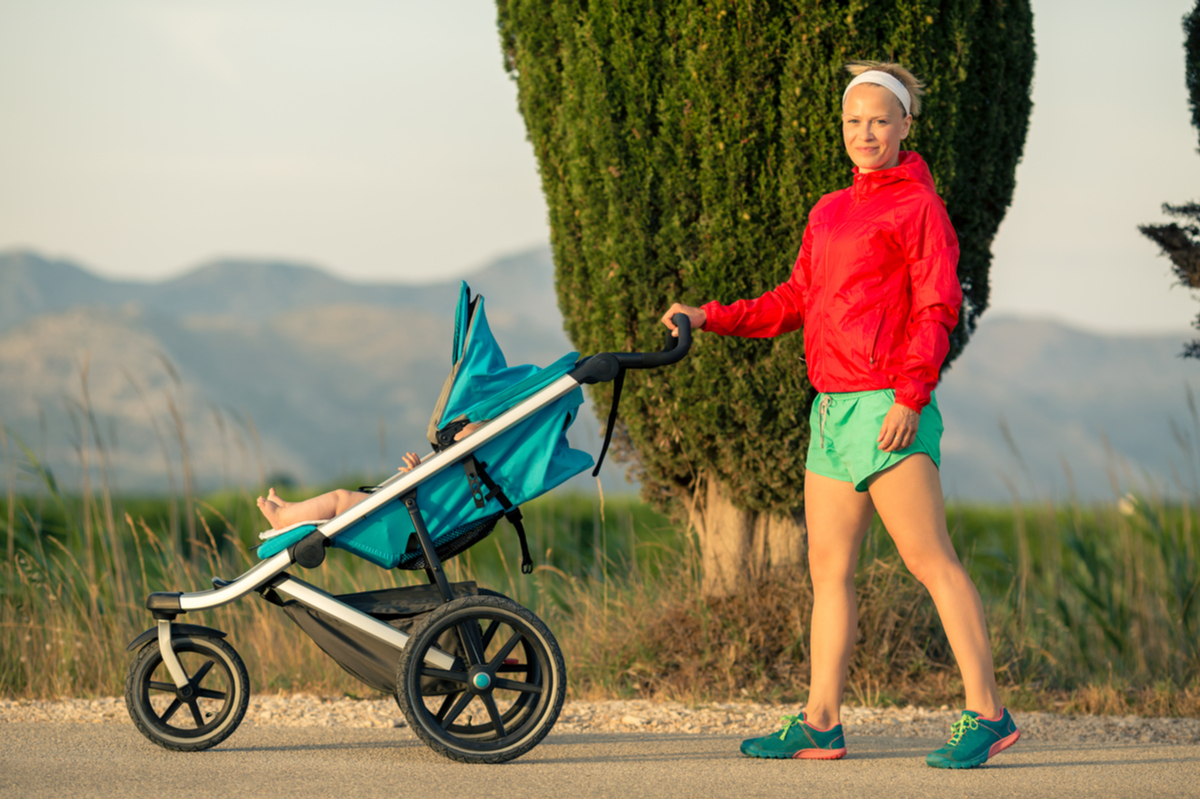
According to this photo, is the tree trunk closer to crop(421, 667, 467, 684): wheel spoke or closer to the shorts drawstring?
the shorts drawstring

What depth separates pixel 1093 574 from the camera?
6176mm

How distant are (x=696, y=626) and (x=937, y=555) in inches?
81.0

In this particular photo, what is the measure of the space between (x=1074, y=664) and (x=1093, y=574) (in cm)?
61

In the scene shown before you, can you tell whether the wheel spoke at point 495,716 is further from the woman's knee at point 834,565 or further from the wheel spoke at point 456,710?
the woman's knee at point 834,565

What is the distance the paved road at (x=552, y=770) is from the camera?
3.05 metres

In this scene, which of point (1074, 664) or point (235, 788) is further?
point (1074, 664)

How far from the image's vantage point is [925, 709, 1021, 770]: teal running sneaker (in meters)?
3.29

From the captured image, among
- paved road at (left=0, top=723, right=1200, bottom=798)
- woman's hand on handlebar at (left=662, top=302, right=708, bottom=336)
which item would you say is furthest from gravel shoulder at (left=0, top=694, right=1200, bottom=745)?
woman's hand on handlebar at (left=662, top=302, right=708, bottom=336)

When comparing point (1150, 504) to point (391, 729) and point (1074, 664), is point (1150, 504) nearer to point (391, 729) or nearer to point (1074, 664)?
point (1074, 664)

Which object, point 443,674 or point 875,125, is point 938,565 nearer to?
point 875,125

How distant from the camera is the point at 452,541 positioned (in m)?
3.59

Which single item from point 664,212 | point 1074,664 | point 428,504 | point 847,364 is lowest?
point 1074,664

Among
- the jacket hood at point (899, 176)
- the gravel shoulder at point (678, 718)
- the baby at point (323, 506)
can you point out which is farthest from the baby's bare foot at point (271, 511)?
the jacket hood at point (899, 176)

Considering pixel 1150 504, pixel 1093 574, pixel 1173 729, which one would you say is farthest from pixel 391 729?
pixel 1150 504
